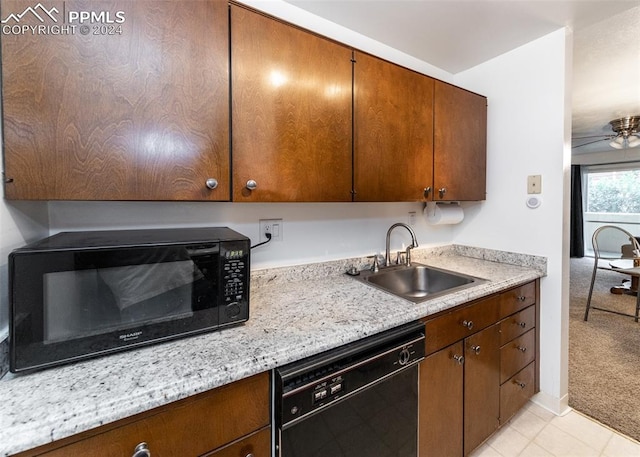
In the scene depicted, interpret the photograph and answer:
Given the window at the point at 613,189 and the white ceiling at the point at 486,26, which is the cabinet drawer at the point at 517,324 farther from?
the window at the point at 613,189

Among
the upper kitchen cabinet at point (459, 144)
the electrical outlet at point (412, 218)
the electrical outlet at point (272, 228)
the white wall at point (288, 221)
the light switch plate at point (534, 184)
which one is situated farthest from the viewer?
the electrical outlet at point (412, 218)

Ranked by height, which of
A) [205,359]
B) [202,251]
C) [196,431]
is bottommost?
[196,431]

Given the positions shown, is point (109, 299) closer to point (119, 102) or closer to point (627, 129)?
point (119, 102)

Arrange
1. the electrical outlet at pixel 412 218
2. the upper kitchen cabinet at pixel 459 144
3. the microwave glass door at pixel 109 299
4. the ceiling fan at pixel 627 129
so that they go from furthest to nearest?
the ceiling fan at pixel 627 129
the electrical outlet at pixel 412 218
the upper kitchen cabinet at pixel 459 144
the microwave glass door at pixel 109 299

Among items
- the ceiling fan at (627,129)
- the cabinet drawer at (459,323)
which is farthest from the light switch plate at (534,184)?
the ceiling fan at (627,129)

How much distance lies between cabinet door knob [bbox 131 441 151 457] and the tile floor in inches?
63.1

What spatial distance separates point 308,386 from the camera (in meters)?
0.82

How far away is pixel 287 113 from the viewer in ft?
3.64

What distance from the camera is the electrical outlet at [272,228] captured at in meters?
1.42

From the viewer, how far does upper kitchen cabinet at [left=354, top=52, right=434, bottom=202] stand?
1.31 meters

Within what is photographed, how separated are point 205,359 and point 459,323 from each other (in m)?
1.08

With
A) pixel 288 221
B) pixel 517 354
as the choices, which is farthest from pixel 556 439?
pixel 288 221

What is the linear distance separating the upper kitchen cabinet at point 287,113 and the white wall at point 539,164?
4.31ft

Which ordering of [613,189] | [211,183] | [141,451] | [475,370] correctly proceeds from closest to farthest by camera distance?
[141,451], [211,183], [475,370], [613,189]
